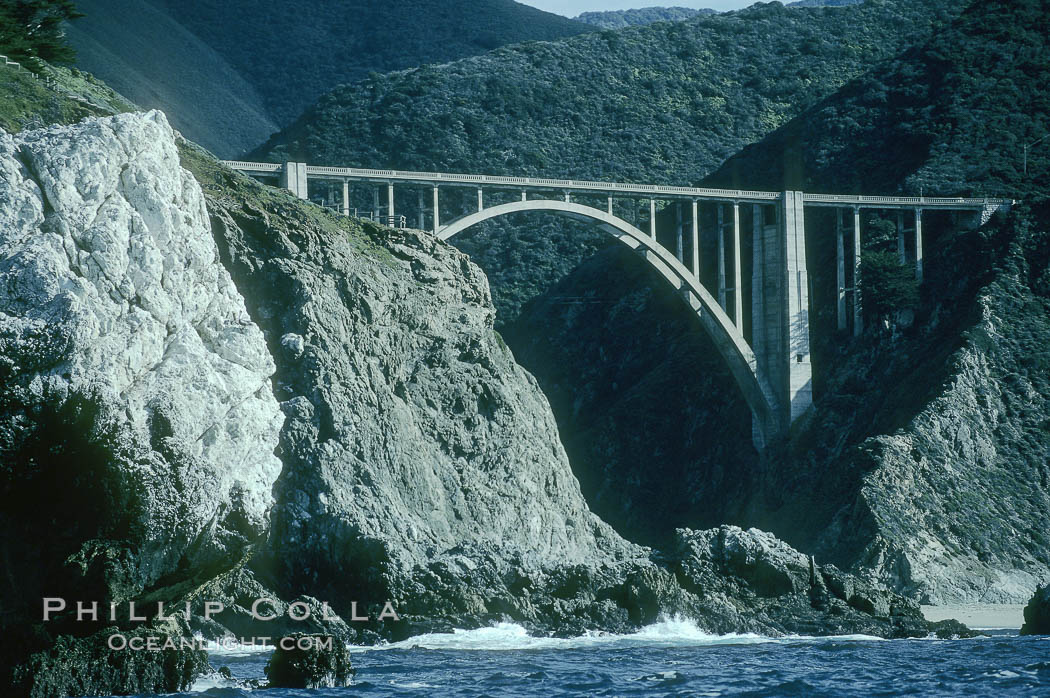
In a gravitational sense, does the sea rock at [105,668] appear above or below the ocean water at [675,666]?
above

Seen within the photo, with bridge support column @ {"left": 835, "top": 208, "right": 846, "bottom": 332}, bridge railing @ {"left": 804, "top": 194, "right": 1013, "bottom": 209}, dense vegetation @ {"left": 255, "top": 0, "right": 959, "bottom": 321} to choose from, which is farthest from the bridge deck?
dense vegetation @ {"left": 255, "top": 0, "right": 959, "bottom": 321}

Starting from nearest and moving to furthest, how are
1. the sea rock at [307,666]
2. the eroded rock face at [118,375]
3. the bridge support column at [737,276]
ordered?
the eroded rock face at [118,375], the sea rock at [307,666], the bridge support column at [737,276]

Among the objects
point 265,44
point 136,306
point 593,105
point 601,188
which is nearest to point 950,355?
point 601,188

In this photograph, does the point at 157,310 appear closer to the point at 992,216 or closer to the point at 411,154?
the point at 992,216

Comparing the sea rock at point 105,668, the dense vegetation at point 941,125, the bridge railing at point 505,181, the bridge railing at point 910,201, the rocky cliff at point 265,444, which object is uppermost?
the dense vegetation at point 941,125

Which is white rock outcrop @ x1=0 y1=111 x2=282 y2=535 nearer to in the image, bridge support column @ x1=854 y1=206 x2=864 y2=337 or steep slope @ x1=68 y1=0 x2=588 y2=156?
bridge support column @ x1=854 y1=206 x2=864 y2=337

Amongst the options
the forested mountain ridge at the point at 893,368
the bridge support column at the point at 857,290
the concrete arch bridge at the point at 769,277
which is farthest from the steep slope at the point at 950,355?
the concrete arch bridge at the point at 769,277

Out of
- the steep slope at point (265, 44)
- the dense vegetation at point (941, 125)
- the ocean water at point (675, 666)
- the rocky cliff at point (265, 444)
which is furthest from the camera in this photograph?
the steep slope at point (265, 44)

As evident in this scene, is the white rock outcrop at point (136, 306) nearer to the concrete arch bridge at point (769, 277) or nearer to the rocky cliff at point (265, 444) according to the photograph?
the rocky cliff at point (265, 444)
